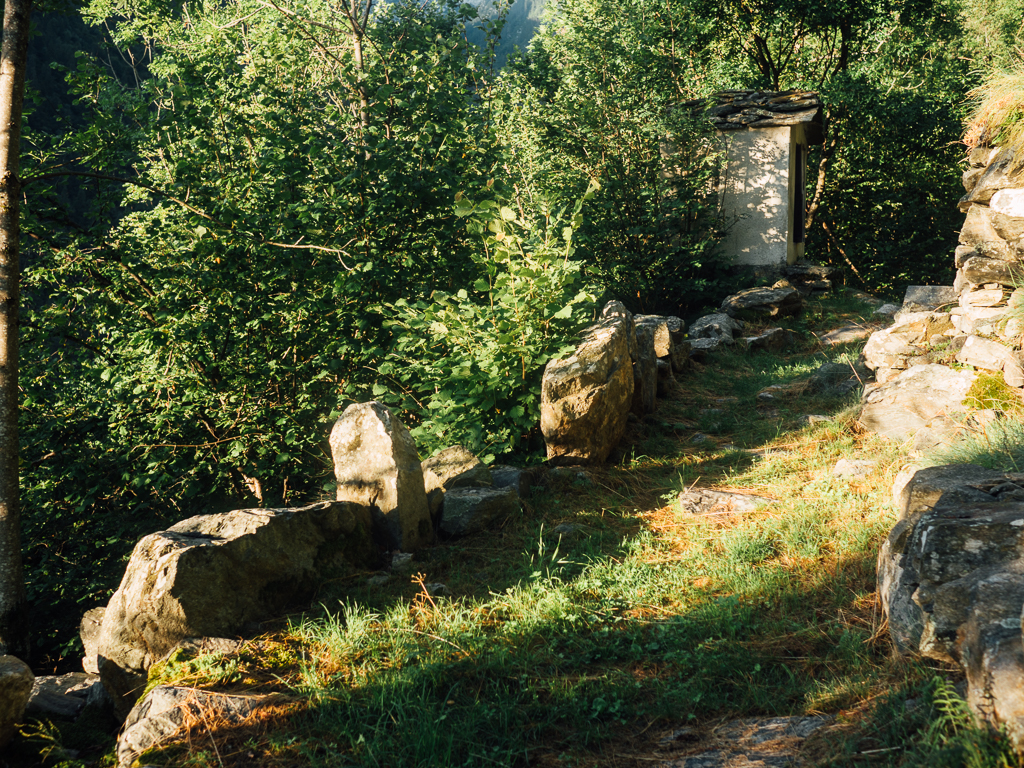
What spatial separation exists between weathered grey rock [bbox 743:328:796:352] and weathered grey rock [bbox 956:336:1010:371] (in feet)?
15.5

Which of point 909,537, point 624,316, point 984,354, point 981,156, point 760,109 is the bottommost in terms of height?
point 909,537

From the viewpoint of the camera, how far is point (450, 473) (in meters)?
4.78

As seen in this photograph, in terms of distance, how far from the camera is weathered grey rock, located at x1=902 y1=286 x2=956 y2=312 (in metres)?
7.70

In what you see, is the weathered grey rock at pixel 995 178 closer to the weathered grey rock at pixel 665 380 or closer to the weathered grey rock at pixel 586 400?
the weathered grey rock at pixel 665 380

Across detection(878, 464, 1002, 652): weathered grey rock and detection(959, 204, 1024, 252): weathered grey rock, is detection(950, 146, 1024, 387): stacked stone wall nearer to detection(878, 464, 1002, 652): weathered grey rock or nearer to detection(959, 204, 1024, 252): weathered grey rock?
detection(959, 204, 1024, 252): weathered grey rock

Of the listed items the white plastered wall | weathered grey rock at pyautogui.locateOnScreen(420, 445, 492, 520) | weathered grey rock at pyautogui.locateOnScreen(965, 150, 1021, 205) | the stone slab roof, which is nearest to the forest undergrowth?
weathered grey rock at pyautogui.locateOnScreen(420, 445, 492, 520)

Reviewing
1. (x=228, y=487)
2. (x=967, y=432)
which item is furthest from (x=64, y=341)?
(x=967, y=432)

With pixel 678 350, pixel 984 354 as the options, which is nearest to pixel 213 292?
pixel 678 350

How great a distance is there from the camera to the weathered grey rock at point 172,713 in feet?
8.57

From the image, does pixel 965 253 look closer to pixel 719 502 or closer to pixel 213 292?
pixel 719 502

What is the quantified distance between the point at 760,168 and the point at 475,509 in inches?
483

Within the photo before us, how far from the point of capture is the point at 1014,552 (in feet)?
7.40

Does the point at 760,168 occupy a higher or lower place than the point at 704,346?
higher

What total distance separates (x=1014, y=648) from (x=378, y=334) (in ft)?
16.8
